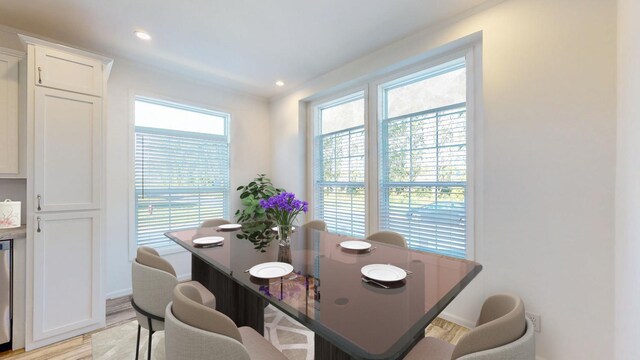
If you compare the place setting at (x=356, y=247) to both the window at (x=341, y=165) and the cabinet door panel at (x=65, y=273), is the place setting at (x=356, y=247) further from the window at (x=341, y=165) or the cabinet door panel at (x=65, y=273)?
the cabinet door panel at (x=65, y=273)

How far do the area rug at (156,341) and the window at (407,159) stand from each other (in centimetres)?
138

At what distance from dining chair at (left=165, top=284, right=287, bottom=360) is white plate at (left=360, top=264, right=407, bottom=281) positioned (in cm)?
→ 62

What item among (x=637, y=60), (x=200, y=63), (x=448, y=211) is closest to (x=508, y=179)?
(x=448, y=211)

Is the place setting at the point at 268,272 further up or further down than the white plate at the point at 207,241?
further down

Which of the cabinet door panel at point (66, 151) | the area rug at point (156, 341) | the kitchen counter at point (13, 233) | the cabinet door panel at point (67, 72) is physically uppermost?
the cabinet door panel at point (67, 72)

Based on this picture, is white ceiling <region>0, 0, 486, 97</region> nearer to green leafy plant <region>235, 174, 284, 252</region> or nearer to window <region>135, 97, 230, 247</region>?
window <region>135, 97, 230, 247</region>

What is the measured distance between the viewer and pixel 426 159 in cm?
268

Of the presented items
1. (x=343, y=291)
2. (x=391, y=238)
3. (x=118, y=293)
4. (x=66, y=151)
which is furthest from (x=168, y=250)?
(x=343, y=291)

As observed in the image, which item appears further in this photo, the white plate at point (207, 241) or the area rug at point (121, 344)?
the area rug at point (121, 344)

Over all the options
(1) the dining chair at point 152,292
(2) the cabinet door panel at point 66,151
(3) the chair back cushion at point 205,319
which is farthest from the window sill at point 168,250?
(3) the chair back cushion at point 205,319

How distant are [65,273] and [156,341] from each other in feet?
3.19

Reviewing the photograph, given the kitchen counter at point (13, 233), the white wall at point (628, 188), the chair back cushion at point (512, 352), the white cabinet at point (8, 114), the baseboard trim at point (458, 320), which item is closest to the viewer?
the chair back cushion at point (512, 352)

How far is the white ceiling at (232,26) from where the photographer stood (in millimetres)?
2133

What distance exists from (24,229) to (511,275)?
3885 millimetres
